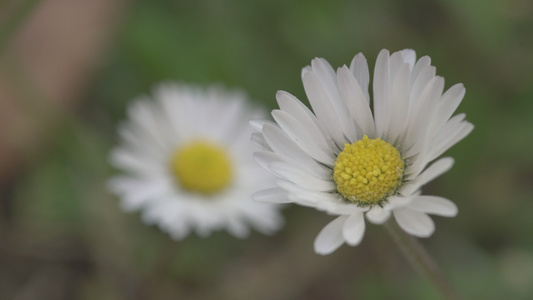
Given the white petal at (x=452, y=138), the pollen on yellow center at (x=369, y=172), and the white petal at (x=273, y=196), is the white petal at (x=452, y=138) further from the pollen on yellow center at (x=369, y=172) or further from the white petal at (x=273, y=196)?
the white petal at (x=273, y=196)

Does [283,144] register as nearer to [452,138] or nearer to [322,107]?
[322,107]

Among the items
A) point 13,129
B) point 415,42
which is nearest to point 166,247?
point 13,129

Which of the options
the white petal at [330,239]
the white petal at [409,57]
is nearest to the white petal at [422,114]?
the white petal at [409,57]

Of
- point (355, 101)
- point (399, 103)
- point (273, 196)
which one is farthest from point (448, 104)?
point (273, 196)

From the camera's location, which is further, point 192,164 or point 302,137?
point 192,164

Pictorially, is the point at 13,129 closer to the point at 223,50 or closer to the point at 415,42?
the point at 223,50

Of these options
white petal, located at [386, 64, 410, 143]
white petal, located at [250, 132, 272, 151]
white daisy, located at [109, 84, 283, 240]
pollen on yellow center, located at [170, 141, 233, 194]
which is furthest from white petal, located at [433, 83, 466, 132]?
pollen on yellow center, located at [170, 141, 233, 194]

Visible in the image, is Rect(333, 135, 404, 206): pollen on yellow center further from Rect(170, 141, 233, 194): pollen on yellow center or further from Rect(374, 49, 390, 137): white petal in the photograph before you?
Rect(170, 141, 233, 194): pollen on yellow center
